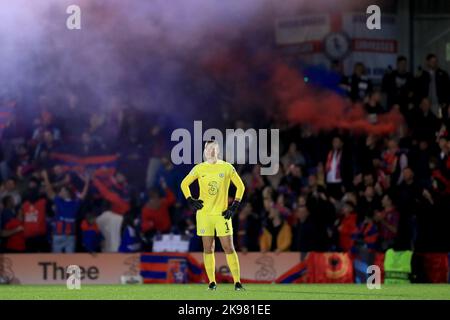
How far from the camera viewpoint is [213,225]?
57.3 ft

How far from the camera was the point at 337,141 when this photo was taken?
Answer: 23875 mm

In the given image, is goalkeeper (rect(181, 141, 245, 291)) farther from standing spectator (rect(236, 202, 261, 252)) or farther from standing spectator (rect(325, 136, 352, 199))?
standing spectator (rect(325, 136, 352, 199))

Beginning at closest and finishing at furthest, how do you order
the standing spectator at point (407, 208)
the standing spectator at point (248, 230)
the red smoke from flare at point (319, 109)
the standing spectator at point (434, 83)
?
the standing spectator at point (407, 208), the standing spectator at point (248, 230), the standing spectator at point (434, 83), the red smoke from flare at point (319, 109)

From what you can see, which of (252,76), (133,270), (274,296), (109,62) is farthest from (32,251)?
(274,296)

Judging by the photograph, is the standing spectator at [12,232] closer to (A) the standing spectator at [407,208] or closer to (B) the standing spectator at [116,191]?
(B) the standing spectator at [116,191]

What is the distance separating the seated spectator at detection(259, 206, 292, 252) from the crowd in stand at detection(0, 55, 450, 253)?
20mm

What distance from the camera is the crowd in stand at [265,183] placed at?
22.4 meters

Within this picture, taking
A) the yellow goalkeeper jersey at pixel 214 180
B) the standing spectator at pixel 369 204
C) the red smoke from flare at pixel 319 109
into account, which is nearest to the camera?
the yellow goalkeeper jersey at pixel 214 180

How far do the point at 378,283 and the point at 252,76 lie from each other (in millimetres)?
7087

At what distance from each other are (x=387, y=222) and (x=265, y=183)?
3.12 m

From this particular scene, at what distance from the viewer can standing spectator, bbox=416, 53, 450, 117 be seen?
24578 mm

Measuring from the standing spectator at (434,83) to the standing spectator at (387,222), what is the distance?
3369 millimetres

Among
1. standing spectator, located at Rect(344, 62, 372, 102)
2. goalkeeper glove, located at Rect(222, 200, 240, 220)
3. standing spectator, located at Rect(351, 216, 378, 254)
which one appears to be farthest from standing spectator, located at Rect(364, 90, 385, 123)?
goalkeeper glove, located at Rect(222, 200, 240, 220)

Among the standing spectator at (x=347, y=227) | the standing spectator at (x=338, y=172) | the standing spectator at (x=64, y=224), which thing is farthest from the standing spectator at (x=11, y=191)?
the standing spectator at (x=347, y=227)
